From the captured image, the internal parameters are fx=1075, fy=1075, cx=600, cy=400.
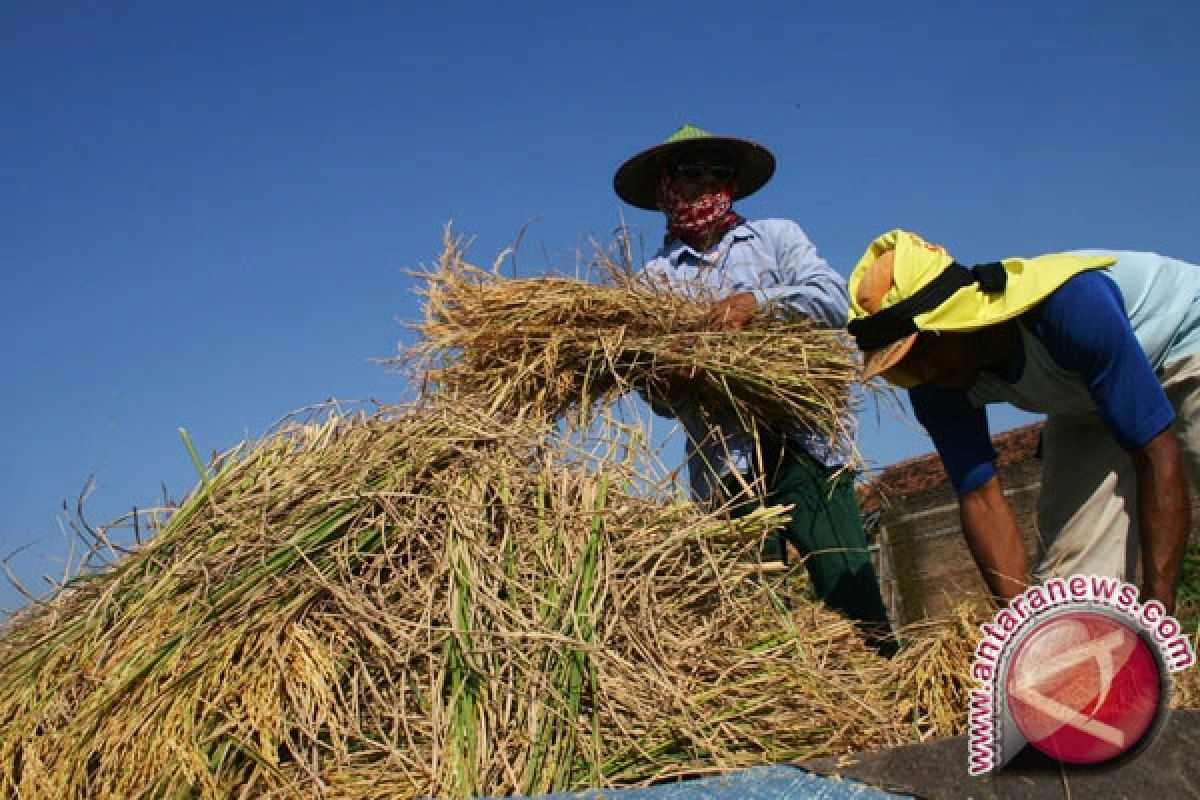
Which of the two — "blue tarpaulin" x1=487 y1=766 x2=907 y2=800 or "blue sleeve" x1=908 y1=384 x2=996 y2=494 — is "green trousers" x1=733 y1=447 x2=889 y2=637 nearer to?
"blue sleeve" x1=908 y1=384 x2=996 y2=494

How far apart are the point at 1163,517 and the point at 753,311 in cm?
122

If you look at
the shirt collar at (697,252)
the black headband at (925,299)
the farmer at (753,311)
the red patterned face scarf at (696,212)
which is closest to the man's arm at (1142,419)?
the black headband at (925,299)

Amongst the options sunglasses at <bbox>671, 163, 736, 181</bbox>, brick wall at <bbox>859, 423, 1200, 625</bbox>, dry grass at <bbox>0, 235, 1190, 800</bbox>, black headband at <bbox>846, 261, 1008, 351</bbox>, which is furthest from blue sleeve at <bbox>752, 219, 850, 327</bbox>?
brick wall at <bbox>859, 423, 1200, 625</bbox>

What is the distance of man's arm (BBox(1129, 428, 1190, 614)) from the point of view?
2.28 meters

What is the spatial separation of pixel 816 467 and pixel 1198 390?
1020 mm

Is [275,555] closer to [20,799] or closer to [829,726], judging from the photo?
[20,799]

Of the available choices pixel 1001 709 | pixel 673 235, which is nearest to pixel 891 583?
pixel 673 235

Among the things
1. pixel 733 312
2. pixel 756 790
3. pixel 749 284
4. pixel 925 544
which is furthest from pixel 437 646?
pixel 925 544

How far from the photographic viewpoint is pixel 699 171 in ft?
12.0

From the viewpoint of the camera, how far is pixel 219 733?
76.3 inches

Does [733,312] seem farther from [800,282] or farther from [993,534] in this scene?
[993,534]

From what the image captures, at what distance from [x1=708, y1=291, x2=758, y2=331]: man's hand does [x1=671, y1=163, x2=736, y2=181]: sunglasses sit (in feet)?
2.24

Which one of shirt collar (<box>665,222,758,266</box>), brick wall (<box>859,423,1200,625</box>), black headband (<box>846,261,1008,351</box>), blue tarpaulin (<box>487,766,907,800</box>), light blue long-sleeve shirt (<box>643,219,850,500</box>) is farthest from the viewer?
brick wall (<box>859,423,1200,625</box>)

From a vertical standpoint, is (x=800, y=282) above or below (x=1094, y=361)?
above
